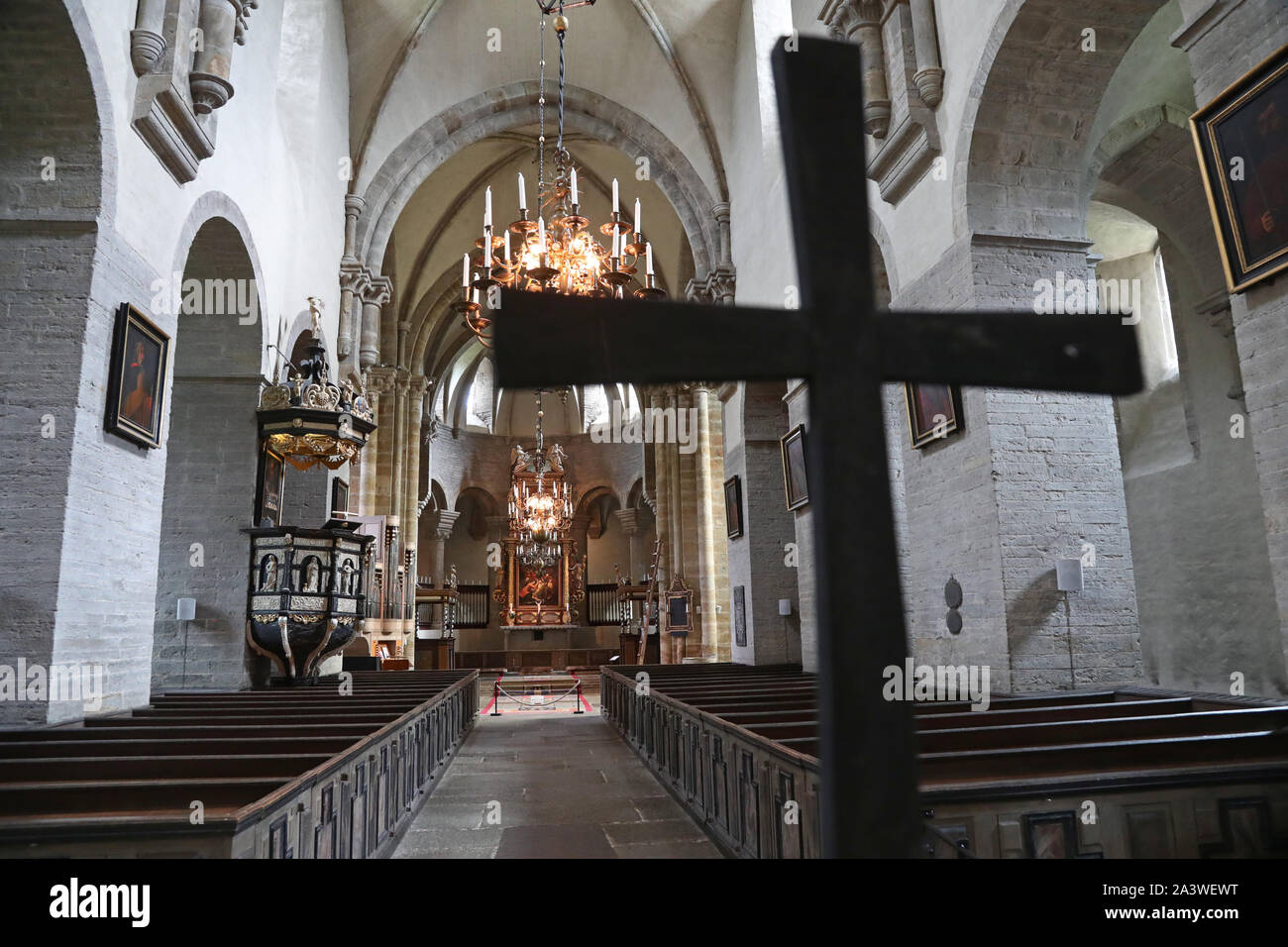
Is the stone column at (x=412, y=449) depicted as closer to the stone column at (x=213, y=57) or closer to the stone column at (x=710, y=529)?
the stone column at (x=710, y=529)

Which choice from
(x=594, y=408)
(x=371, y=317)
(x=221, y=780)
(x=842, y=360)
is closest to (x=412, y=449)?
(x=371, y=317)

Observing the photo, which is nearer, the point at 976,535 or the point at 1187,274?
the point at 976,535

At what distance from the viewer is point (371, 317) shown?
12.5m

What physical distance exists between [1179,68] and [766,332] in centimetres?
924

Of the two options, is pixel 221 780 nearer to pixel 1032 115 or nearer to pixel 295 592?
pixel 295 592

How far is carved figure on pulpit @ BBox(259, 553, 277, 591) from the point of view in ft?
25.5

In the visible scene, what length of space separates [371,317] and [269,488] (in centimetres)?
462

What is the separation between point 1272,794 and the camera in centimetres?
299
